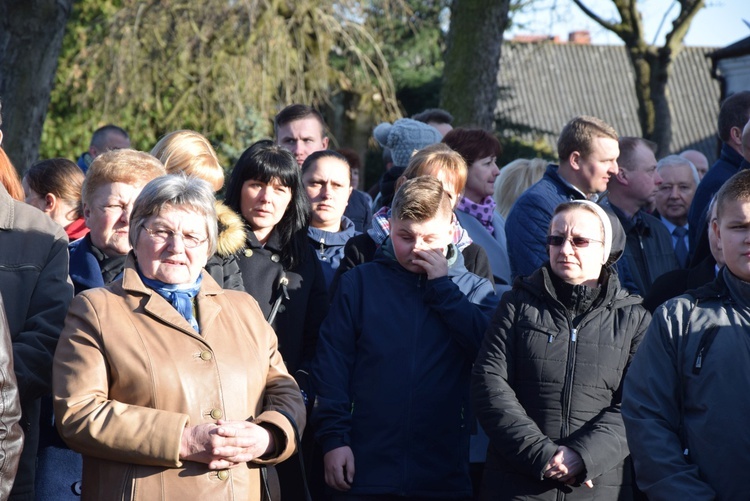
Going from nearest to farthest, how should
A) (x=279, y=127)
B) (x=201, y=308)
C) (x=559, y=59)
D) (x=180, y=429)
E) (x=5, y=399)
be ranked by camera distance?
(x=5, y=399)
(x=180, y=429)
(x=201, y=308)
(x=279, y=127)
(x=559, y=59)

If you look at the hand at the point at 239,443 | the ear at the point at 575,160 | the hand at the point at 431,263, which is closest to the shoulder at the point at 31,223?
the hand at the point at 239,443

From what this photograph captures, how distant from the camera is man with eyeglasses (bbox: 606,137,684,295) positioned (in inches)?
236

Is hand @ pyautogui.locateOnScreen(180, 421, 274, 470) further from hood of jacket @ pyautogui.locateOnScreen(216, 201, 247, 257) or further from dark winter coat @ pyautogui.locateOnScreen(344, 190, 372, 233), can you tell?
dark winter coat @ pyautogui.locateOnScreen(344, 190, 372, 233)

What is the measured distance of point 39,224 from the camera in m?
3.88

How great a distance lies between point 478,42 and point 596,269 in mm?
6961

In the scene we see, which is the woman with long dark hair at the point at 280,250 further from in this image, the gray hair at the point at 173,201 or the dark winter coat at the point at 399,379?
the gray hair at the point at 173,201

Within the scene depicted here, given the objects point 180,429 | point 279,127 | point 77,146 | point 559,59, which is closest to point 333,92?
Result: point 77,146

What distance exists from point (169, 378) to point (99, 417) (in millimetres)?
269

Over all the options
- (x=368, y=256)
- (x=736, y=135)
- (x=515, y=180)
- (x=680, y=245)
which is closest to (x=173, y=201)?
(x=368, y=256)

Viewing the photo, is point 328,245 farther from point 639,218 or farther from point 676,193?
point 676,193

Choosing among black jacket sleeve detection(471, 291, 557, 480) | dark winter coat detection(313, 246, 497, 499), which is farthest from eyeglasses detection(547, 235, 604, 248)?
dark winter coat detection(313, 246, 497, 499)

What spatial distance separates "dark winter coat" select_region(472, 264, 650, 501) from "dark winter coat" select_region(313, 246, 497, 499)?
200mm

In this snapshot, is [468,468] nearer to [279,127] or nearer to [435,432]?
[435,432]

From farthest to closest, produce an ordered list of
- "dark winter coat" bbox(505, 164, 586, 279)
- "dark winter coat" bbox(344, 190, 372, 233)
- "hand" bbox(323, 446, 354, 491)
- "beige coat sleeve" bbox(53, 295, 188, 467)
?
1. "dark winter coat" bbox(344, 190, 372, 233)
2. "dark winter coat" bbox(505, 164, 586, 279)
3. "hand" bbox(323, 446, 354, 491)
4. "beige coat sleeve" bbox(53, 295, 188, 467)
